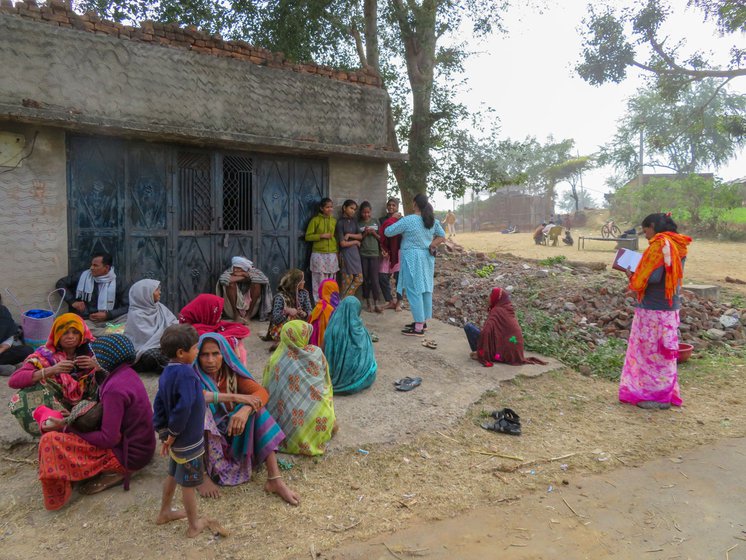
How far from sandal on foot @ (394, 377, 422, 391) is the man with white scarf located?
10.2 ft

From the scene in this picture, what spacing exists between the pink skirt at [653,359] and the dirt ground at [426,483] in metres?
0.21

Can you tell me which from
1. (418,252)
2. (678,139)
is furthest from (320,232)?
(678,139)

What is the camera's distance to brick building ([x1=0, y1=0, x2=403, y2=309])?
5.64m

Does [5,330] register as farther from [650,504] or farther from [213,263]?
[650,504]

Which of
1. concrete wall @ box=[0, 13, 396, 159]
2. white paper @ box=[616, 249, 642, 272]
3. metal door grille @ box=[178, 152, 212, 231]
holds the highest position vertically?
concrete wall @ box=[0, 13, 396, 159]

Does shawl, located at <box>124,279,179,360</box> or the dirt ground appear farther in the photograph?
shawl, located at <box>124,279,179,360</box>

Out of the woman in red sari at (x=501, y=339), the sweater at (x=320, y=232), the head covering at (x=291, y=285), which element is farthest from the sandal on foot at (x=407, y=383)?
the sweater at (x=320, y=232)

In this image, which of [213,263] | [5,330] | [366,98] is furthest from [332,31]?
[5,330]

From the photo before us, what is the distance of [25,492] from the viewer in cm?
323

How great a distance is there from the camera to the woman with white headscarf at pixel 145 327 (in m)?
5.09

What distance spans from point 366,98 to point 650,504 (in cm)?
687

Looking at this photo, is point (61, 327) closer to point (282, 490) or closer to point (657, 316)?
point (282, 490)

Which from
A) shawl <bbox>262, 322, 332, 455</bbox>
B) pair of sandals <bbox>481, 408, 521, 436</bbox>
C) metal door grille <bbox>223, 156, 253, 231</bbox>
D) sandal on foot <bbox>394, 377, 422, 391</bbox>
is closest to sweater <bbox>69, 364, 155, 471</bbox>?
shawl <bbox>262, 322, 332, 455</bbox>

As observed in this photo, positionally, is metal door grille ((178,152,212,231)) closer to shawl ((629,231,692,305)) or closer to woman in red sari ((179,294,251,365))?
woman in red sari ((179,294,251,365))
